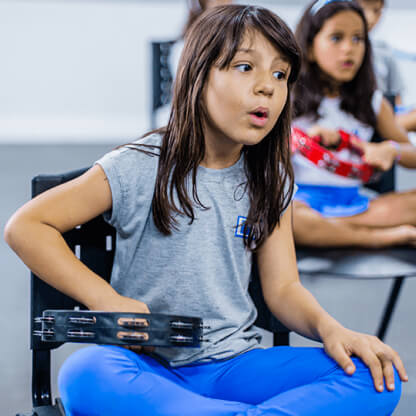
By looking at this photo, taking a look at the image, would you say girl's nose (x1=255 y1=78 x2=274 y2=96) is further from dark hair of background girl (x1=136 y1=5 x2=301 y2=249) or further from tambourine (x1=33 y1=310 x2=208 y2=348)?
tambourine (x1=33 y1=310 x2=208 y2=348)

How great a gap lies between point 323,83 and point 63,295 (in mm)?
1098

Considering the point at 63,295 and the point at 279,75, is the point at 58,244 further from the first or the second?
the point at 279,75

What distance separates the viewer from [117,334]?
74 cm

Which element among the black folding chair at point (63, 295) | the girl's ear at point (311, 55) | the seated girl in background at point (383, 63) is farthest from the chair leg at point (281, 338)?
the seated girl in background at point (383, 63)

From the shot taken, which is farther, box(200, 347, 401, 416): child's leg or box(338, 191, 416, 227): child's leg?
box(338, 191, 416, 227): child's leg

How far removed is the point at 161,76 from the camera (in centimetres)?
344

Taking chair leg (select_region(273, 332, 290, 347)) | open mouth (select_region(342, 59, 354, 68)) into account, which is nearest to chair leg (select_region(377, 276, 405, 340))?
open mouth (select_region(342, 59, 354, 68))

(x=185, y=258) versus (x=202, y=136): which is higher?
(x=202, y=136)

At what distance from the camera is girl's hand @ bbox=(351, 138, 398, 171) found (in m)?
1.66

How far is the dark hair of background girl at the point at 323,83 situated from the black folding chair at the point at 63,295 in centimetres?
84

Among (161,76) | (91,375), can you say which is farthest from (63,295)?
(161,76)

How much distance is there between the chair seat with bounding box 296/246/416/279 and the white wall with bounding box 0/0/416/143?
4.38 metres

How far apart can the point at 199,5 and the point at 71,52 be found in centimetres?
314

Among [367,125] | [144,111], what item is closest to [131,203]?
Result: [367,125]
